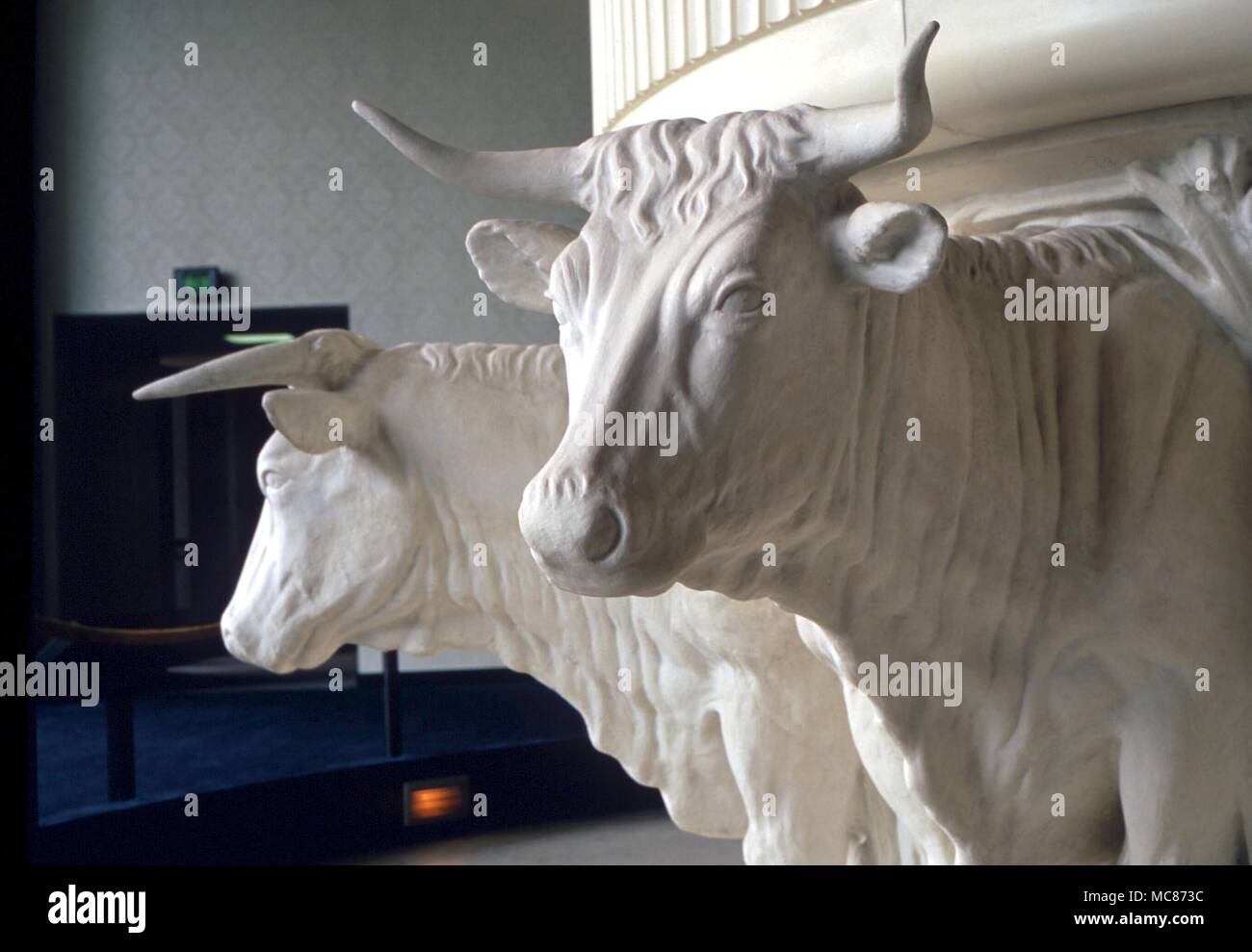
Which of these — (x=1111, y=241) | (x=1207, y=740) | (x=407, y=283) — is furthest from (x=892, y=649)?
(x=407, y=283)

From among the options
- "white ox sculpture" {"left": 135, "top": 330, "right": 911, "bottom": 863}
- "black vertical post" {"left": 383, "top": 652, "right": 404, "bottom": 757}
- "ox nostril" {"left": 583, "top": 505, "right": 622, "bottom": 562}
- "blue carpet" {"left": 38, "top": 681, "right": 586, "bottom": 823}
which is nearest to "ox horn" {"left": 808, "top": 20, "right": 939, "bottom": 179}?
"ox nostril" {"left": 583, "top": 505, "right": 622, "bottom": 562}

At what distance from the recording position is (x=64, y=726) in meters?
4.95

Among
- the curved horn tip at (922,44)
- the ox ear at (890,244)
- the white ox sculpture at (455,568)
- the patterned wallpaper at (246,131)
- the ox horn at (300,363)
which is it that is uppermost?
the patterned wallpaper at (246,131)

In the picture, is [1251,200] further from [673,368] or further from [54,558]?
[54,558]

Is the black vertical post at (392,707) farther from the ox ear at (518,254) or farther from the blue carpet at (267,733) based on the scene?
the ox ear at (518,254)

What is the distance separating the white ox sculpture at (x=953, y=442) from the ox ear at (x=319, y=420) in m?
0.82

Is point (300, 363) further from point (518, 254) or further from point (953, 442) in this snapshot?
point (953, 442)

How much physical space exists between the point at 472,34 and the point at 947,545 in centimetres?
461

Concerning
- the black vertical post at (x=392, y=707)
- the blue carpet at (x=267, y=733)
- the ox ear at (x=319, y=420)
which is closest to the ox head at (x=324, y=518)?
the ox ear at (x=319, y=420)

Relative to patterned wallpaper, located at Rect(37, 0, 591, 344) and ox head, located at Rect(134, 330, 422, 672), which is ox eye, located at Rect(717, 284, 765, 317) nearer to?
ox head, located at Rect(134, 330, 422, 672)

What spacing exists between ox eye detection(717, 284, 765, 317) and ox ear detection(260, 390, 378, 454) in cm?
115

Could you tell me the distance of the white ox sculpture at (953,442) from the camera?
94cm

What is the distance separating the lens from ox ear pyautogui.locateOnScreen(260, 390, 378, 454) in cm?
196

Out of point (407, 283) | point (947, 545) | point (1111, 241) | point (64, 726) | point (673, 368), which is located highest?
point (407, 283)
